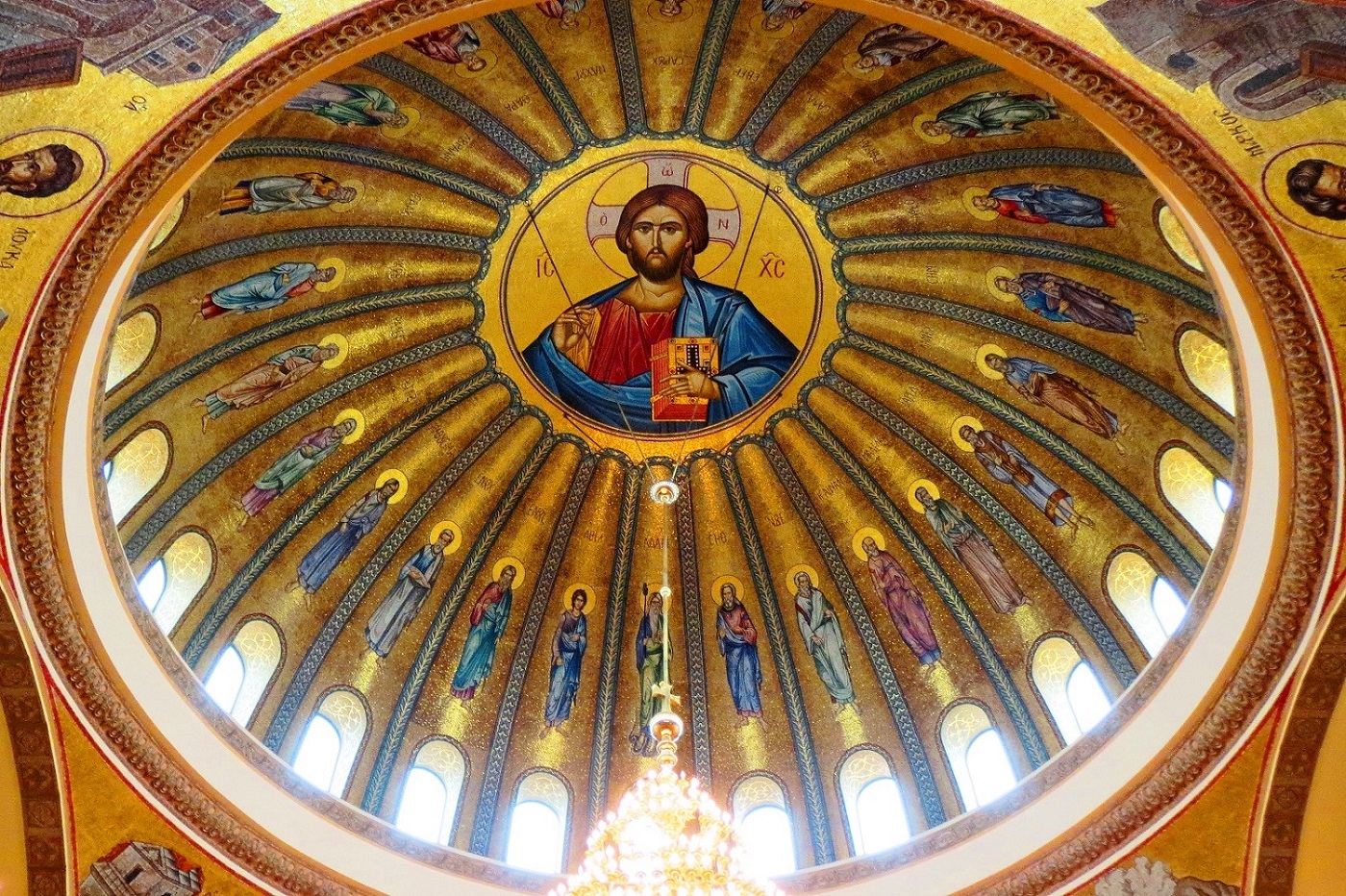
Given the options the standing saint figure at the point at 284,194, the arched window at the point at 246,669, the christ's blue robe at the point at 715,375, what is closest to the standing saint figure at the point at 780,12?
the christ's blue robe at the point at 715,375

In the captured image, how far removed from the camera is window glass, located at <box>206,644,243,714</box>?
15773 mm

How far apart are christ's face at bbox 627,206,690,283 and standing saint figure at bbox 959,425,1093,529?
432cm

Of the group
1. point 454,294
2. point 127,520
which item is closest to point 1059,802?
point 454,294

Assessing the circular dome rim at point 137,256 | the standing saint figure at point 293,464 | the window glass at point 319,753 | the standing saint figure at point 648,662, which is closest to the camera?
the circular dome rim at point 137,256

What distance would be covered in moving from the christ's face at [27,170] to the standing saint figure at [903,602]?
11.6 metres

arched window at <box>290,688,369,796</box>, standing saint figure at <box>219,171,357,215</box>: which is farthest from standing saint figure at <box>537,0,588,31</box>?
arched window at <box>290,688,369,796</box>

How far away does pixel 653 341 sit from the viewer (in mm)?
18312

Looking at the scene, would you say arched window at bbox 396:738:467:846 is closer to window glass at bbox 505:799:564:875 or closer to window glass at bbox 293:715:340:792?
window glass at bbox 505:799:564:875

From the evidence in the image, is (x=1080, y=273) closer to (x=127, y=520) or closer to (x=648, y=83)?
(x=648, y=83)

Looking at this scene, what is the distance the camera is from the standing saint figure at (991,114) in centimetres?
1458

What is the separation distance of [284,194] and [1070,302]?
920 cm

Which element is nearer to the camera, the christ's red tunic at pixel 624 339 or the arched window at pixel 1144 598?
the arched window at pixel 1144 598

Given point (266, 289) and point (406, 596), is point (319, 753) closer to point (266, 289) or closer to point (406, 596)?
point (406, 596)

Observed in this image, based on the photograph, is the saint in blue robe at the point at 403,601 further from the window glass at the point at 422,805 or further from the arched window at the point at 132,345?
the arched window at the point at 132,345
